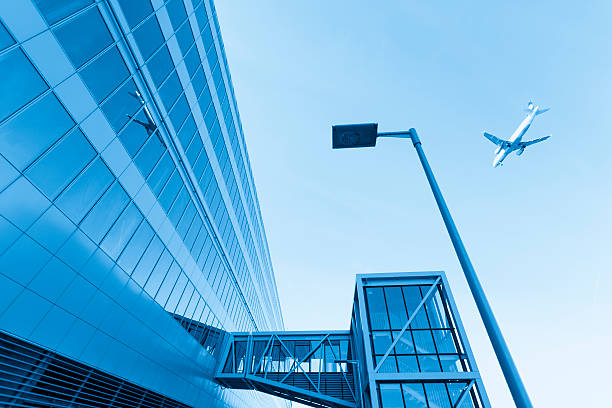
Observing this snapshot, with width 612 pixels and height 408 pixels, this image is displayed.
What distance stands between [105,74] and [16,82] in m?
3.80

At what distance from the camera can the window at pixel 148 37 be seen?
13.0 metres

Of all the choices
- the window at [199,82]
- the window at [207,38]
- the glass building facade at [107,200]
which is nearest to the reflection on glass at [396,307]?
the glass building facade at [107,200]

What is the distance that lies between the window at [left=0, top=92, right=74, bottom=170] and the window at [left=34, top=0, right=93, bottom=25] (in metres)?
2.33

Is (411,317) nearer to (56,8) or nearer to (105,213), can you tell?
(105,213)

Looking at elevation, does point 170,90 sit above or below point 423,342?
above

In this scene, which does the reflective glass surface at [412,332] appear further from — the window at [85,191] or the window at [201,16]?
the window at [201,16]

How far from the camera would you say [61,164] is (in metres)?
9.20

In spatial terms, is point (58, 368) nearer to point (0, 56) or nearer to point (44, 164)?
point (44, 164)

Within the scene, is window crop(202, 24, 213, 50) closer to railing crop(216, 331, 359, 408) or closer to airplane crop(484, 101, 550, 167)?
railing crop(216, 331, 359, 408)

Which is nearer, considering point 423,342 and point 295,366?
point 423,342

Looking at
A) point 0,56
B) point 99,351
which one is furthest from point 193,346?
point 0,56

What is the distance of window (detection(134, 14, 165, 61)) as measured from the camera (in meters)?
13.0

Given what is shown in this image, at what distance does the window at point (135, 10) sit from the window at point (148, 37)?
0.92ft

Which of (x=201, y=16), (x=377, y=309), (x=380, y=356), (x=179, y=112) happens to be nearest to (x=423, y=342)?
(x=380, y=356)
